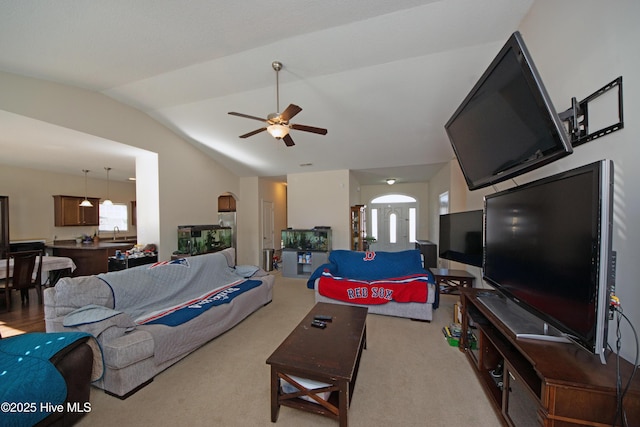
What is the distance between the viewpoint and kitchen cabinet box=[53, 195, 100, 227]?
231 inches

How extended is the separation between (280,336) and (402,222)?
249 inches

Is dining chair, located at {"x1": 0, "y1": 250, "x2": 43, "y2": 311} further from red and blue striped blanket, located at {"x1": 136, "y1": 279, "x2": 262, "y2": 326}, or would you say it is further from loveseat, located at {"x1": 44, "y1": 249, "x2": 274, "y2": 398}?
red and blue striped blanket, located at {"x1": 136, "y1": 279, "x2": 262, "y2": 326}

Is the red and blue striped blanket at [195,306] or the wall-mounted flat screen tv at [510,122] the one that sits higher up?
the wall-mounted flat screen tv at [510,122]

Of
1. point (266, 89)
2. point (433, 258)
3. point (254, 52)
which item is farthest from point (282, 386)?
point (433, 258)

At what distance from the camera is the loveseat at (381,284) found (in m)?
3.16

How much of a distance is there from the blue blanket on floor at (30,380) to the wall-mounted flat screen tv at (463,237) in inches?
152

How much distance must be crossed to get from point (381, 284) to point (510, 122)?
2.48m

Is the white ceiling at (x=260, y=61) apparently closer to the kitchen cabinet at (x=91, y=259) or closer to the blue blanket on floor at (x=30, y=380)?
the kitchen cabinet at (x=91, y=259)

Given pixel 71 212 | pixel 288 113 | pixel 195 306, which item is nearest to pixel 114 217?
pixel 71 212

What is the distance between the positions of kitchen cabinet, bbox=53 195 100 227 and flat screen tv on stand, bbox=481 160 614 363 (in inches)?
350

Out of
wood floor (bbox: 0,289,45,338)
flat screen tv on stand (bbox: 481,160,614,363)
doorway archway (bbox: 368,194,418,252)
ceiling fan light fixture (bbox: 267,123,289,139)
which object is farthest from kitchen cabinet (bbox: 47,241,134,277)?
doorway archway (bbox: 368,194,418,252)

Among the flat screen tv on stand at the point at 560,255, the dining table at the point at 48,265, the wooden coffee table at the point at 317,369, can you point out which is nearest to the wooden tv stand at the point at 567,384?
the flat screen tv on stand at the point at 560,255

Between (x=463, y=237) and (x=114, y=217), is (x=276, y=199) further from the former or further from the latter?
(x=463, y=237)

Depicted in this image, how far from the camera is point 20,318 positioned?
317 centimetres
